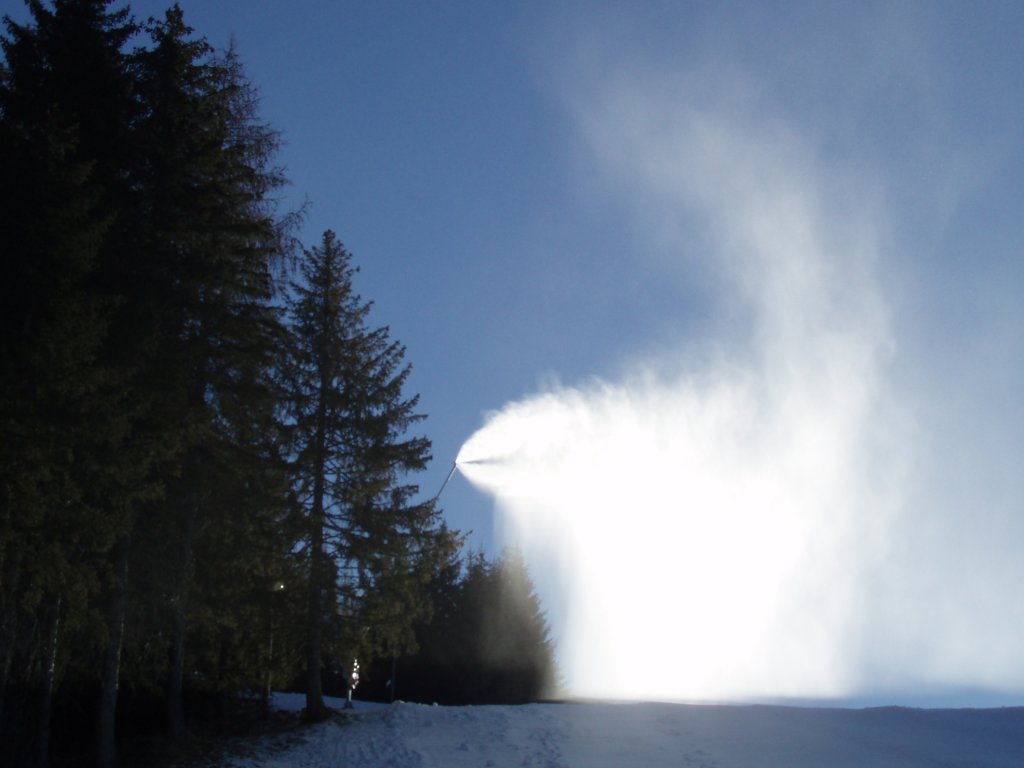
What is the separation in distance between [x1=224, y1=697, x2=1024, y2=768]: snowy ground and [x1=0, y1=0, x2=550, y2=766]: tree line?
2685mm

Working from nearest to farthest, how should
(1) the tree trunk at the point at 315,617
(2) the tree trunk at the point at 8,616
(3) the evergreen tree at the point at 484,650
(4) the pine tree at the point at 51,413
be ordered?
(4) the pine tree at the point at 51,413, (2) the tree trunk at the point at 8,616, (1) the tree trunk at the point at 315,617, (3) the evergreen tree at the point at 484,650

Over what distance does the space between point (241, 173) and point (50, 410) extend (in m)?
8.63

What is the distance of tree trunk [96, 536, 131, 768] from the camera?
1786 cm

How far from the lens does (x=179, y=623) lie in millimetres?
20172

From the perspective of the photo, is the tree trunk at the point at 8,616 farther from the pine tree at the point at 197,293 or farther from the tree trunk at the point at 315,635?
the tree trunk at the point at 315,635

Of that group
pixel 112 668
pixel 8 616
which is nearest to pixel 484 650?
pixel 112 668

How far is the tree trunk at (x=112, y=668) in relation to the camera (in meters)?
17.9

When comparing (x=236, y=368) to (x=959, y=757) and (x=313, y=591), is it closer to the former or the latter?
(x=313, y=591)

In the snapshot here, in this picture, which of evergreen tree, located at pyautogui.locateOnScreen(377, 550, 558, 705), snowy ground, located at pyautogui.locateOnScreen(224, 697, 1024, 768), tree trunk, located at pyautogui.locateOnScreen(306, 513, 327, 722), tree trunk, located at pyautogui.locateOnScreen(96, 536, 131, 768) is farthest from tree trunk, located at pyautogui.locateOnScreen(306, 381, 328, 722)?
evergreen tree, located at pyautogui.locateOnScreen(377, 550, 558, 705)

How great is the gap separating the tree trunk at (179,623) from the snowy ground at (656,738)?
198 cm

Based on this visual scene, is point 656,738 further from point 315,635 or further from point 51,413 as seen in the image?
point 51,413

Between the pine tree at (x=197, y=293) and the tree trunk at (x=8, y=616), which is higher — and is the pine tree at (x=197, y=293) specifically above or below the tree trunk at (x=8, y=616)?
above

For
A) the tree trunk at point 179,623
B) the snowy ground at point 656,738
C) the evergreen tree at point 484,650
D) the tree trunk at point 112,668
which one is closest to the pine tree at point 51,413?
the tree trunk at point 112,668

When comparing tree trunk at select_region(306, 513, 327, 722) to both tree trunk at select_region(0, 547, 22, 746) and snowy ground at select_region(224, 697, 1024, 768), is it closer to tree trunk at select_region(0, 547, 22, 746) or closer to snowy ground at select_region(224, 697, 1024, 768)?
snowy ground at select_region(224, 697, 1024, 768)
